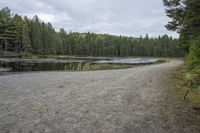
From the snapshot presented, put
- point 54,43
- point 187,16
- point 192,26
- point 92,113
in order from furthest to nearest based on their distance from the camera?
point 54,43 → point 192,26 → point 187,16 → point 92,113

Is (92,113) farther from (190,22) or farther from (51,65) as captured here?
(51,65)

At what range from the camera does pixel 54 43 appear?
8156 cm

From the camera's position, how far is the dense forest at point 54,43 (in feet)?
221

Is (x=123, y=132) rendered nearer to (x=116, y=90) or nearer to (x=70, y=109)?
(x=70, y=109)

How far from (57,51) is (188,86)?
253 ft

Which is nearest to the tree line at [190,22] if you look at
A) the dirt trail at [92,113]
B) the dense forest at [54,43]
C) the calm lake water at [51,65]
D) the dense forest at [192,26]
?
the dense forest at [192,26]

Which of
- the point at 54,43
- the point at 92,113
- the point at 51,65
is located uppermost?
the point at 54,43

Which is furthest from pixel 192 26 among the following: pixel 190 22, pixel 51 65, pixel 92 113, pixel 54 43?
pixel 54 43

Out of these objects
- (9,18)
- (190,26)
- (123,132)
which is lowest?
(123,132)

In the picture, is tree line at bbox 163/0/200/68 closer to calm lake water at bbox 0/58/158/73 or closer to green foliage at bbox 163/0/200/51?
green foliage at bbox 163/0/200/51

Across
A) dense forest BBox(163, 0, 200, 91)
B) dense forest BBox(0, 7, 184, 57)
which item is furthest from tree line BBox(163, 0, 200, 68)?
dense forest BBox(0, 7, 184, 57)

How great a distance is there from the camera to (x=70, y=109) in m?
7.86

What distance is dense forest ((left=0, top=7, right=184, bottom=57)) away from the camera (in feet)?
221

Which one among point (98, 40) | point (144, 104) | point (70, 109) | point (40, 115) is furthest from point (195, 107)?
point (98, 40)
